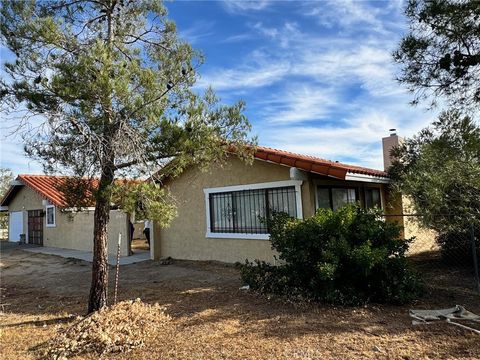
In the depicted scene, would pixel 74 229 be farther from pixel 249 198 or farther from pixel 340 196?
pixel 340 196

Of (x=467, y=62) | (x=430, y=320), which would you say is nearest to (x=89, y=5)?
(x=467, y=62)

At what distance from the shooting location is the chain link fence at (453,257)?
757cm

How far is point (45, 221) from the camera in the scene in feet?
70.7

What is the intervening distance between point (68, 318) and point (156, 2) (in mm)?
5453

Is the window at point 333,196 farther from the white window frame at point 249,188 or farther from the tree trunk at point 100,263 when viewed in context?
the tree trunk at point 100,263

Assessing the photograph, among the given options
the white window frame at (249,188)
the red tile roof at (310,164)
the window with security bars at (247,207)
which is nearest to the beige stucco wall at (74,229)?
the white window frame at (249,188)

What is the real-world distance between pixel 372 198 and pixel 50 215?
16975 millimetres

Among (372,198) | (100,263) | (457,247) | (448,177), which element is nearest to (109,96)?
(100,263)

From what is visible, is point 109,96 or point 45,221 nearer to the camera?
point 109,96

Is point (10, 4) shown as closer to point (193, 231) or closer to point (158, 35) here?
point (158, 35)

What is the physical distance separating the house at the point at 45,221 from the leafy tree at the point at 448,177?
10798 mm

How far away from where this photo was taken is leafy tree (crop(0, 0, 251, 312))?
5130mm

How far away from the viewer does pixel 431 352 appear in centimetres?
433

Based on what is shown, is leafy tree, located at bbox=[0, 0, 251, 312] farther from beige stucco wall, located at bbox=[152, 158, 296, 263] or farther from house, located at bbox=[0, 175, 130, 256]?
house, located at bbox=[0, 175, 130, 256]
